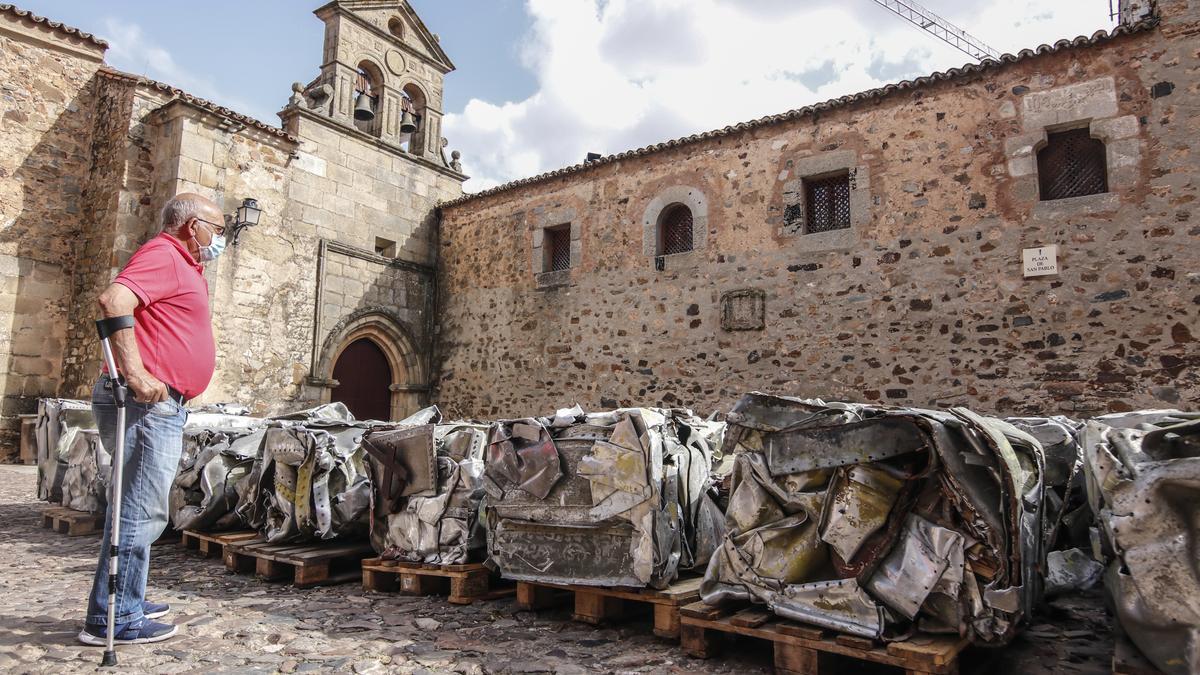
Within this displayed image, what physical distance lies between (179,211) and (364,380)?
9404 millimetres

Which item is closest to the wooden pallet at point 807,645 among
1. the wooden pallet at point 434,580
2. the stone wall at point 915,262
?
the wooden pallet at point 434,580

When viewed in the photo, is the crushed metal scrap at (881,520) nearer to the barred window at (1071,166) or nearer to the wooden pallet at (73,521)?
the wooden pallet at (73,521)

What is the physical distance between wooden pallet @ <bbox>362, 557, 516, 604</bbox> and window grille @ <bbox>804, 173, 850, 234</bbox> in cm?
655

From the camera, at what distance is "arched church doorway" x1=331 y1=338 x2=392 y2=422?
12156mm

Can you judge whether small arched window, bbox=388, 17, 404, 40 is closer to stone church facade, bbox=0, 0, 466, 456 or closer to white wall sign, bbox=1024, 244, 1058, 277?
stone church facade, bbox=0, 0, 466, 456

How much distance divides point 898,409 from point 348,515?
3223 millimetres

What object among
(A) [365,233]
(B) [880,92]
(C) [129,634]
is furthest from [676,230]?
(C) [129,634]

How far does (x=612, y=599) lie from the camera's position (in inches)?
135

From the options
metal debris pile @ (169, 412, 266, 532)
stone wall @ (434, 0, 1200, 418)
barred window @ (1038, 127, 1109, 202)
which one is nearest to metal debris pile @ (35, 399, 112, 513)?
metal debris pile @ (169, 412, 266, 532)


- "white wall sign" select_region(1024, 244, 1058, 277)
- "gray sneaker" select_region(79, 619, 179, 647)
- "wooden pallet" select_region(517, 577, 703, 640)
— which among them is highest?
"white wall sign" select_region(1024, 244, 1058, 277)

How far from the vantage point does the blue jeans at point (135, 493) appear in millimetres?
3014

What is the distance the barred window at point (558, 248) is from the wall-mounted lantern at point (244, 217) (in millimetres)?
4335

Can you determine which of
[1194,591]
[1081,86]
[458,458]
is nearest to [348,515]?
[458,458]

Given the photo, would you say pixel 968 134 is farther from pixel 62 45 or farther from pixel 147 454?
pixel 62 45
